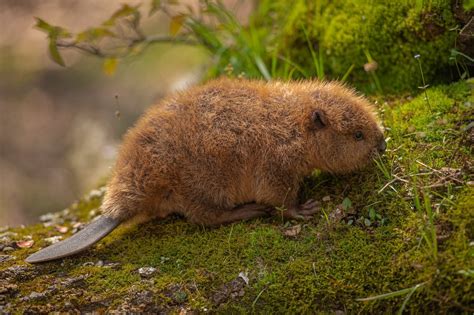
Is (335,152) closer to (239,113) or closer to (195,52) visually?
(239,113)

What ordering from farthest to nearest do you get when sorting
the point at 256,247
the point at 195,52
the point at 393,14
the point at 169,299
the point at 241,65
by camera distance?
the point at 195,52
the point at 241,65
the point at 393,14
the point at 256,247
the point at 169,299

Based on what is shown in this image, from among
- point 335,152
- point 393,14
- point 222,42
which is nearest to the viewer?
point 335,152

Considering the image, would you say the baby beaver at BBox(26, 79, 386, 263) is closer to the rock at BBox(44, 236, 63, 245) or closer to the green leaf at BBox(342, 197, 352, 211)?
the green leaf at BBox(342, 197, 352, 211)

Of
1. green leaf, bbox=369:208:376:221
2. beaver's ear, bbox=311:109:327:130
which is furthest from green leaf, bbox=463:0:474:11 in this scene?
green leaf, bbox=369:208:376:221

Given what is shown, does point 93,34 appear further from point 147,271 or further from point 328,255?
point 328,255

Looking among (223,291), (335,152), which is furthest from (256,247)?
(335,152)
